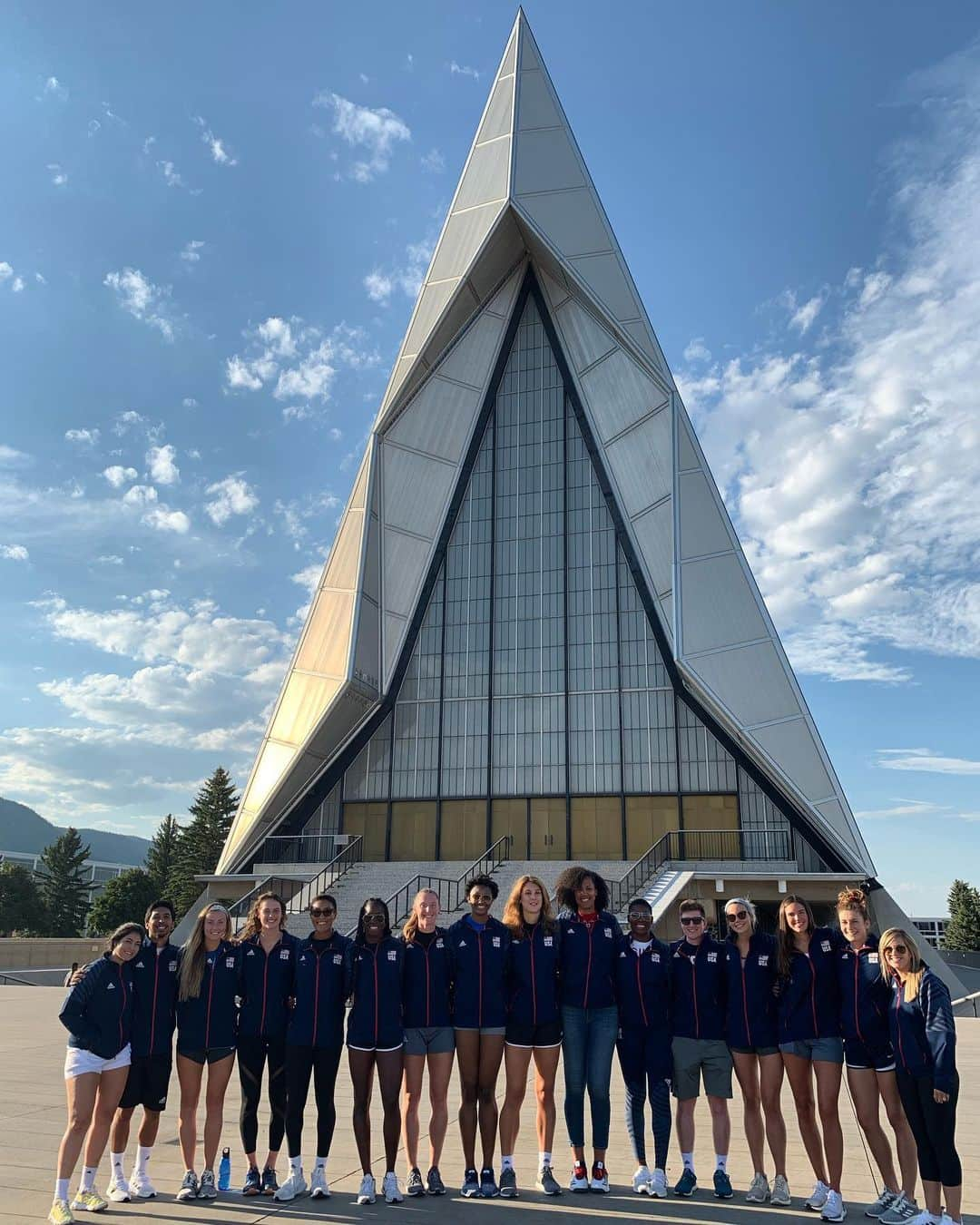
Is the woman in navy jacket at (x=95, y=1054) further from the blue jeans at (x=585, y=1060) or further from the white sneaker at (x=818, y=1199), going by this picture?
the white sneaker at (x=818, y=1199)

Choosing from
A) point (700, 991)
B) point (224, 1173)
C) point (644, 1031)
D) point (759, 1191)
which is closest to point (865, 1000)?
point (700, 991)

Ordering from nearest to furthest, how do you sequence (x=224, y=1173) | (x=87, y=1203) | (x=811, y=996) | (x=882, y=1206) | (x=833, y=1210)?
(x=833, y=1210) < (x=87, y=1203) < (x=882, y=1206) < (x=224, y=1173) < (x=811, y=996)

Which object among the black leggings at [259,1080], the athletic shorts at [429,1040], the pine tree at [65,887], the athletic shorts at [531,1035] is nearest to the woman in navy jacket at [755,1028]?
the athletic shorts at [531,1035]

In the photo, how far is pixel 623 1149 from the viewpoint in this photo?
6.62 meters

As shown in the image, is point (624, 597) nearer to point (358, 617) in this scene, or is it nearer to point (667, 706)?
point (667, 706)

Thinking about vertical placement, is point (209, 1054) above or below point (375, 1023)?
below

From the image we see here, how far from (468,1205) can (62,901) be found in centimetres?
5224

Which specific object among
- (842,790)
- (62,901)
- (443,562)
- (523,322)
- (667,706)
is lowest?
(62,901)

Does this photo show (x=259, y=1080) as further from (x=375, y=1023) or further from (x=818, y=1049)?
(x=818, y=1049)

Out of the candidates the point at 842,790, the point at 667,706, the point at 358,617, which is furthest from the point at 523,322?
the point at 842,790

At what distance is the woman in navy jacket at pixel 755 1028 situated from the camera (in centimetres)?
568

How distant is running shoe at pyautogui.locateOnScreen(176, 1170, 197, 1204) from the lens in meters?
5.29

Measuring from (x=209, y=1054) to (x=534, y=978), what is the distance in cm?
214

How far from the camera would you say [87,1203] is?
5.05 meters
